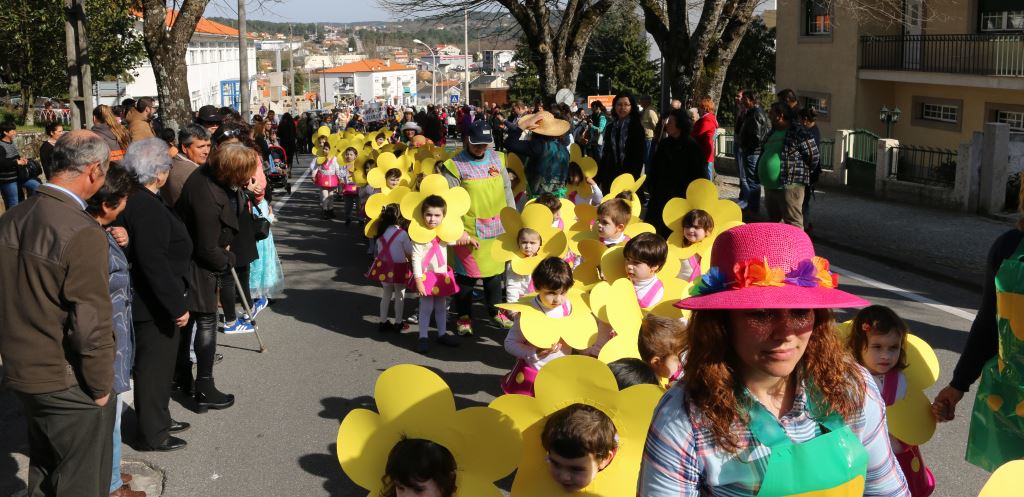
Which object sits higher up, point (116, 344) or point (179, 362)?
point (116, 344)

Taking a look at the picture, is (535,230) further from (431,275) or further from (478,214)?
(478,214)

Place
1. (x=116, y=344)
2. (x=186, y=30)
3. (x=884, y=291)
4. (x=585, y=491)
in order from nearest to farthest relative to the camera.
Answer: (x=585, y=491)
(x=116, y=344)
(x=884, y=291)
(x=186, y=30)

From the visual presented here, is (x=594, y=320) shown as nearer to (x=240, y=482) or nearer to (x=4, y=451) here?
(x=240, y=482)

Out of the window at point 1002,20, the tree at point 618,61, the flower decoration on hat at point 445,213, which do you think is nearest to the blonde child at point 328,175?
the flower decoration on hat at point 445,213

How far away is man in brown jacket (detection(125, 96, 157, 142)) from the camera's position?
11227mm

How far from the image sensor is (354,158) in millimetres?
14469

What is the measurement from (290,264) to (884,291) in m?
6.69

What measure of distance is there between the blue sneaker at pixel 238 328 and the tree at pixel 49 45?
27.6 metres

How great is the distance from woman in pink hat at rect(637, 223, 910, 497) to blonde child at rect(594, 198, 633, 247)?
4580 mm

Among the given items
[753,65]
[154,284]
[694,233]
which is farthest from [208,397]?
[753,65]

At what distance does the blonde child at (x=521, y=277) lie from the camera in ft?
23.2

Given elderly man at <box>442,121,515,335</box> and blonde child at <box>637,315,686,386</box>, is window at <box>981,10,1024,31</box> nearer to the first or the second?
elderly man at <box>442,121,515,335</box>

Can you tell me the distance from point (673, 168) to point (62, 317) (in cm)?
653

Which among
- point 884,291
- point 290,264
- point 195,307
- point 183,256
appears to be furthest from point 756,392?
point 290,264
